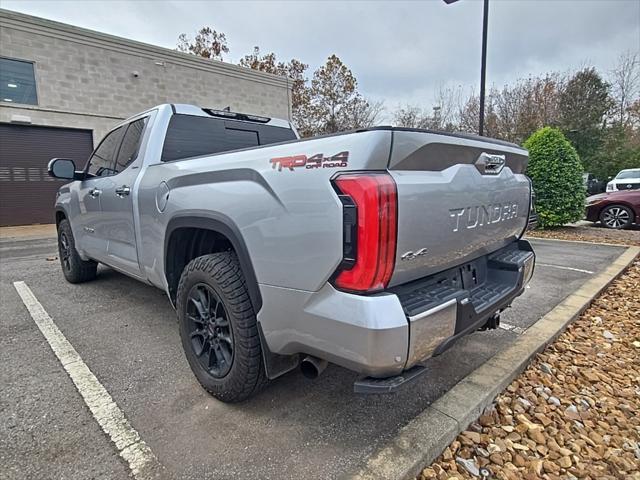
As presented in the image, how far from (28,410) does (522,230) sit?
3.38 m

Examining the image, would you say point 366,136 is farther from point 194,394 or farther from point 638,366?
point 638,366

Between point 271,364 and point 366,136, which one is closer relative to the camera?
point 366,136

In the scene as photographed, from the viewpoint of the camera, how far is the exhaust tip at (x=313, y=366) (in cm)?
172

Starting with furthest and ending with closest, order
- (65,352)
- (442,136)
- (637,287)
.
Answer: (637,287) → (65,352) → (442,136)

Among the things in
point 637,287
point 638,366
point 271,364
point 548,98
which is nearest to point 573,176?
point 637,287

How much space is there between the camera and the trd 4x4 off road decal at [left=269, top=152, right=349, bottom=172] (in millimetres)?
1473

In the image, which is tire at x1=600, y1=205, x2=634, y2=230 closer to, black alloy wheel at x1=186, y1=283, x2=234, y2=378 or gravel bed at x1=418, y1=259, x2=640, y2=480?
gravel bed at x1=418, y1=259, x2=640, y2=480

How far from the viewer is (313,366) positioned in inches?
69.2

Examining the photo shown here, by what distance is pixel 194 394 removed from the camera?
7.45 ft

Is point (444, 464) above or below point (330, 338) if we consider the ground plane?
below

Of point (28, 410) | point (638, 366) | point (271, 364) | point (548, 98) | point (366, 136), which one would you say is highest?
point (548, 98)

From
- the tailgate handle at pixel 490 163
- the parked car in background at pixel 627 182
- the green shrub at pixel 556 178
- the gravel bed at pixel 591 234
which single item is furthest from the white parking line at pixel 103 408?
the parked car in background at pixel 627 182

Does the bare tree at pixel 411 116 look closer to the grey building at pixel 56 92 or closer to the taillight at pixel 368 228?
the grey building at pixel 56 92

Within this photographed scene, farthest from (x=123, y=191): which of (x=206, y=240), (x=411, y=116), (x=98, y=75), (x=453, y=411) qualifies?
(x=411, y=116)
